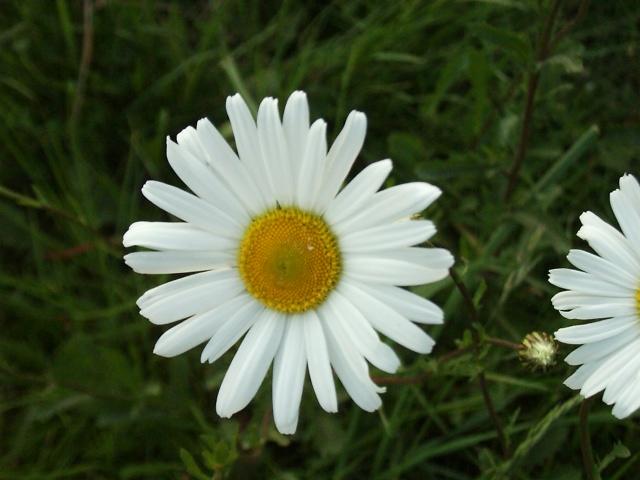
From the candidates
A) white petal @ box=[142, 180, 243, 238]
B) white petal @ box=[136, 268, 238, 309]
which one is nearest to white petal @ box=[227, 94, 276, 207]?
white petal @ box=[142, 180, 243, 238]

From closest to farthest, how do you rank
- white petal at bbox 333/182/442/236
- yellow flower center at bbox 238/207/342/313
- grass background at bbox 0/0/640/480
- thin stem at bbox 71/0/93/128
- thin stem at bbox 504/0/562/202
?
white petal at bbox 333/182/442/236 → yellow flower center at bbox 238/207/342/313 → thin stem at bbox 504/0/562/202 → grass background at bbox 0/0/640/480 → thin stem at bbox 71/0/93/128

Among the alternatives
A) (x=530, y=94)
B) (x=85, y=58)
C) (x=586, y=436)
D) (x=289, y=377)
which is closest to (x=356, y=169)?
(x=530, y=94)

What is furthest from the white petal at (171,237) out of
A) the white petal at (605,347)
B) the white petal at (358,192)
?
the white petal at (605,347)

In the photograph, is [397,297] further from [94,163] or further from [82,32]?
[82,32]

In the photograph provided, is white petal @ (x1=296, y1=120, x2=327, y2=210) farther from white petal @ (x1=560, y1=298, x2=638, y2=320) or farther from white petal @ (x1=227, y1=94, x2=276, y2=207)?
white petal @ (x1=560, y1=298, x2=638, y2=320)

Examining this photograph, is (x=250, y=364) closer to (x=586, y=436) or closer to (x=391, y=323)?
(x=391, y=323)

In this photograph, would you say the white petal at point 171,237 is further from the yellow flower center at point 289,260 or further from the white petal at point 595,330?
the white petal at point 595,330
